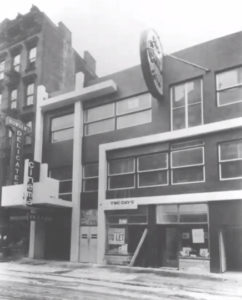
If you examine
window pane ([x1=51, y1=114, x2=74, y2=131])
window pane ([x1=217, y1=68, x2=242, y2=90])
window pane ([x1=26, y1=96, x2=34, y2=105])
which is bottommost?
window pane ([x1=51, y1=114, x2=74, y2=131])

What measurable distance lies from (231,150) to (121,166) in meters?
6.44

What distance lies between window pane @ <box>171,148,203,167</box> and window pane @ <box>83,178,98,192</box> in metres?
5.33

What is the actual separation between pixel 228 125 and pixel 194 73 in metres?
3.77

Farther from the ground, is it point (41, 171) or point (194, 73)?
point (194, 73)

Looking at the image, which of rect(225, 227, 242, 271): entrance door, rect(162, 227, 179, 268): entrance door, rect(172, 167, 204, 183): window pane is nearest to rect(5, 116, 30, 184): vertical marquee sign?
rect(162, 227, 179, 268): entrance door

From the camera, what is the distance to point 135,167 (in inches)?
824

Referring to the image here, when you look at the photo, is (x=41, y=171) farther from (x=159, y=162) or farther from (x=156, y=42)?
(x=156, y=42)

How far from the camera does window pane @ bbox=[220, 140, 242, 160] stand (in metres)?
17.5

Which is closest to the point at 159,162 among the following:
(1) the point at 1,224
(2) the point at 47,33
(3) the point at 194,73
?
(3) the point at 194,73

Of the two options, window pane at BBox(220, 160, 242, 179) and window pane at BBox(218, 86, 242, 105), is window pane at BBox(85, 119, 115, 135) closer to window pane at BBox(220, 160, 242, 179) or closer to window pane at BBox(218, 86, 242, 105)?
window pane at BBox(218, 86, 242, 105)

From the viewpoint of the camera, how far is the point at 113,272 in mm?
17688

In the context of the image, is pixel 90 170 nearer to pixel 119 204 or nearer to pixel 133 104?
pixel 119 204

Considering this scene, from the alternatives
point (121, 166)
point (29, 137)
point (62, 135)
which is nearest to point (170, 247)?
point (121, 166)

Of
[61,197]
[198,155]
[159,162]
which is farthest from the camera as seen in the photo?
[61,197]
